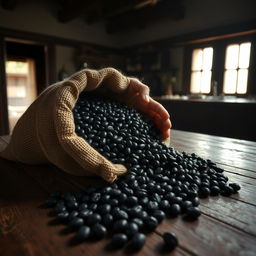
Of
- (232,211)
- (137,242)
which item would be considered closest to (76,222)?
(137,242)

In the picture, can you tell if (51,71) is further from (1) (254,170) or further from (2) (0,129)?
(1) (254,170)

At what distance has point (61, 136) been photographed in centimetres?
66

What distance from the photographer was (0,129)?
12.3 ft

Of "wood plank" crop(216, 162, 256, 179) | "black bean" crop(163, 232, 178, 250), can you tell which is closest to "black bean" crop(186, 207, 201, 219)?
"black bean" crop(163, 232, 178, 250)

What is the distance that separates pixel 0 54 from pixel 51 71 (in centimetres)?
89

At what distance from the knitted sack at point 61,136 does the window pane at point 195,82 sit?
3.40 meters

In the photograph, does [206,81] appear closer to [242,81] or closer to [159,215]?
[242,81]

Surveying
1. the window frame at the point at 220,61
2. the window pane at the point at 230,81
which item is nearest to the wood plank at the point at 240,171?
the window frame at the point at 220,61

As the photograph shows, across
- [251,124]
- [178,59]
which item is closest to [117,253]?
[251,124]

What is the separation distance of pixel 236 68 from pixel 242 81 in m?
0.22

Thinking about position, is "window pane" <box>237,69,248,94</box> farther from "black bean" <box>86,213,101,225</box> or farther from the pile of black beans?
"black bean" <box>86,213,101,225</box>

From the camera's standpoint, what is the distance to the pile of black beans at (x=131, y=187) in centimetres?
48

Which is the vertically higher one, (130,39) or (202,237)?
(130,39)

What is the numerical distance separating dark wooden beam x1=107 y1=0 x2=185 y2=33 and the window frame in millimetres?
645
